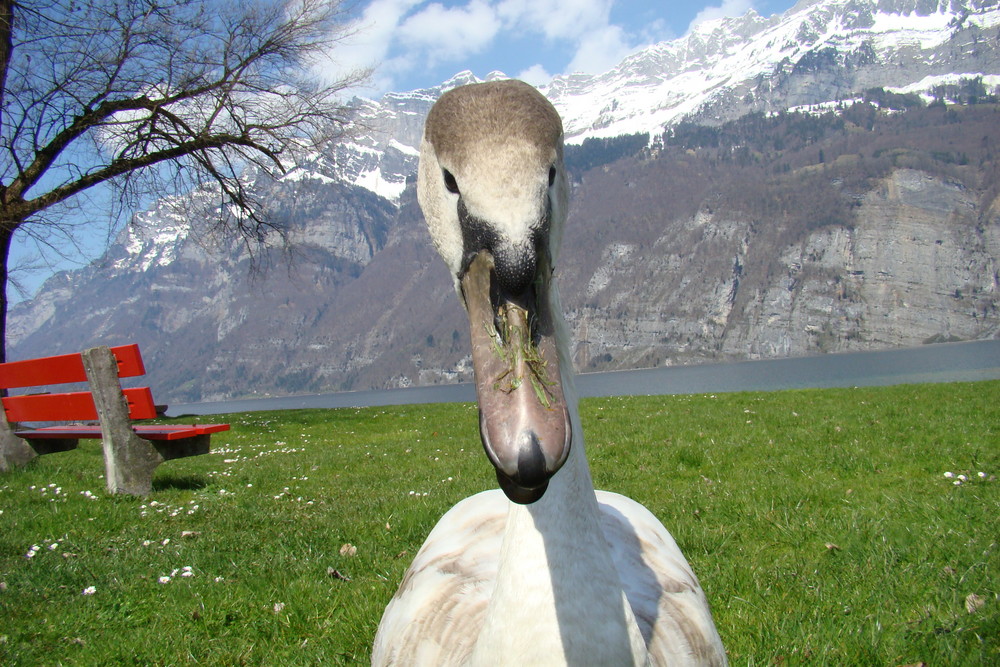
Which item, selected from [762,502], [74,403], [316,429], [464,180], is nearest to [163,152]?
[316,429]

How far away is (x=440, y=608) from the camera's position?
260cm

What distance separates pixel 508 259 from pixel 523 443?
455mm

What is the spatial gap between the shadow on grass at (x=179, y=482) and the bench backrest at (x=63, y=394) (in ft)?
4.04

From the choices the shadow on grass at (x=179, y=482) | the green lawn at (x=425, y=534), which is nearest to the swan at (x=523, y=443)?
the green lawn at (x=425, y=534)

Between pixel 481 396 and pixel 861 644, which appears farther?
pixel 861 644

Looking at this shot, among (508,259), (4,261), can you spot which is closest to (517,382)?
A: (508,259)

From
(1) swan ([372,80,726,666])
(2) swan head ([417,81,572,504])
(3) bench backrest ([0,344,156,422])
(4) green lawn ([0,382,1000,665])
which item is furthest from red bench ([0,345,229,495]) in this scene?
(2) swan head ([417,81,572,504])

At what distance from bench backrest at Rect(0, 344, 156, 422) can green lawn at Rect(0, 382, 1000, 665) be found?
899mm

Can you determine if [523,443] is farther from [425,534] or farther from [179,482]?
[179,482]

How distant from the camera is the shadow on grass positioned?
8426 millimetres

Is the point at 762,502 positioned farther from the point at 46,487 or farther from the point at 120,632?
the point at 46,487

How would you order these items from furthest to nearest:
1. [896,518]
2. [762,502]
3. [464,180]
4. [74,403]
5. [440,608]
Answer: [74,403] → [762,502] → [896,518] → [440,608] → [464,180]

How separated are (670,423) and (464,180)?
11546mm

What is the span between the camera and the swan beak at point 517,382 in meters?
1.39
